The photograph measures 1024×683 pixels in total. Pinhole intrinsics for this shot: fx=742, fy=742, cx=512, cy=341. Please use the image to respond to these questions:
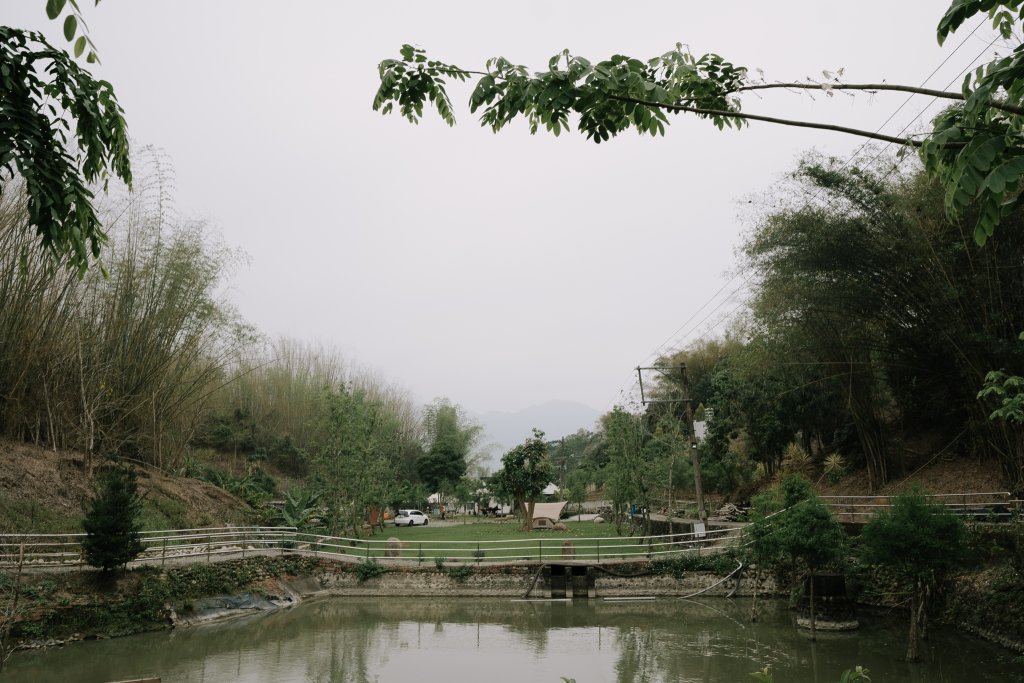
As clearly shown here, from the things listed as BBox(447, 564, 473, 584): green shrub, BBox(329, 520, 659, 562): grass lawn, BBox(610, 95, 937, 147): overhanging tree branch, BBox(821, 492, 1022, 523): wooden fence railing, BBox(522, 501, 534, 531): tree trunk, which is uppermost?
BBox(610, 95, 937, 147): overhanging tree branch

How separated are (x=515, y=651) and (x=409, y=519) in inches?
932

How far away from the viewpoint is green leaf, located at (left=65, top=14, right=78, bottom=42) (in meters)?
3.61

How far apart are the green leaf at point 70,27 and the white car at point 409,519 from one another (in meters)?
34.6

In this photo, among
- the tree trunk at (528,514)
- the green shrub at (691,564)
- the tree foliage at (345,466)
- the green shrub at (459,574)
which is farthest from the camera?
the tree trunk at (528,514)

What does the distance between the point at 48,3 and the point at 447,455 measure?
41503 mm

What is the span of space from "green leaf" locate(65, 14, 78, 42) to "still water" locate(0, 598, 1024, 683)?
10.6 metres

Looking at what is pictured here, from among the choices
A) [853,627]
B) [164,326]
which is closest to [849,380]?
[853,627]

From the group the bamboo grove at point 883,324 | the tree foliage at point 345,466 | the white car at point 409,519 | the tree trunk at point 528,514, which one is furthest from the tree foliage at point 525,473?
the bamboo grove at point 883,324

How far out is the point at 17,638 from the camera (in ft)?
42.9

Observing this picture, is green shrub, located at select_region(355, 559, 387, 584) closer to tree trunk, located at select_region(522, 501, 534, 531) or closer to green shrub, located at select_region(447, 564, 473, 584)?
green shrub, located at select_region(447, 564, 473, 584)

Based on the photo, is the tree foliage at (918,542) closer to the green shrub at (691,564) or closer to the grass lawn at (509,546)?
the green shrub at (691,564)

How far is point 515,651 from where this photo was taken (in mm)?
13758

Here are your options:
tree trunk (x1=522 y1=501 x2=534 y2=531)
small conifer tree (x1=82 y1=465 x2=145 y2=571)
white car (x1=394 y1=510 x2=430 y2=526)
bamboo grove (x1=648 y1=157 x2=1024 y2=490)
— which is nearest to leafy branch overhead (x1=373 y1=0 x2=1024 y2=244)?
bamboo grove (x1=648 y1=157 x2=1024 y2=490)

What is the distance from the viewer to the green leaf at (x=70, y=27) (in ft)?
11.8
